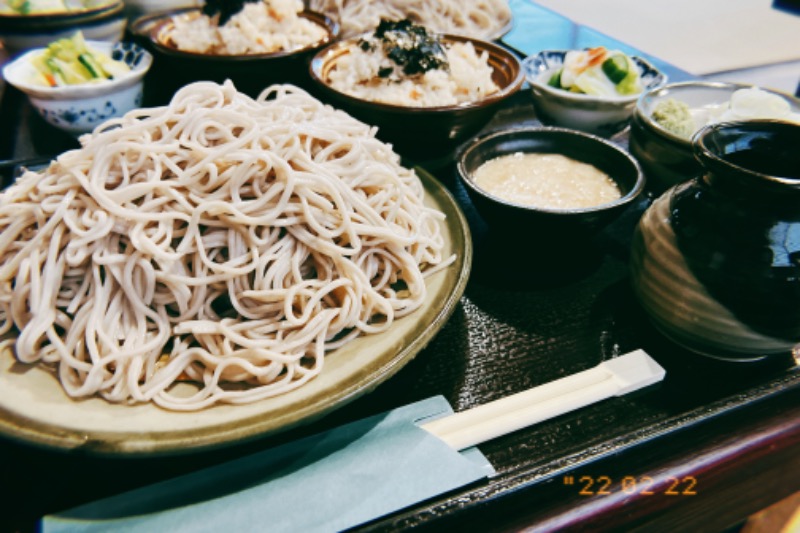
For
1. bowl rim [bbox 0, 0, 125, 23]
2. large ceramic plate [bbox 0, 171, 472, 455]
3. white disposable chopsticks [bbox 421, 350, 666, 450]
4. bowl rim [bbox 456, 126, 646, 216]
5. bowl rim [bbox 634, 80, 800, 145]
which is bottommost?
white disposable chopsticks [bbox 421, 350, 666, 450]

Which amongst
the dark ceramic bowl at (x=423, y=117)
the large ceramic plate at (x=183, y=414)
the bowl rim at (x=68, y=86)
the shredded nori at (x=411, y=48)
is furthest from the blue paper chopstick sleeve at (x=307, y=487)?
the bowl rim at (x=68, y=86)

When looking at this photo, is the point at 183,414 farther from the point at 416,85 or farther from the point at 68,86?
the point at 68,86

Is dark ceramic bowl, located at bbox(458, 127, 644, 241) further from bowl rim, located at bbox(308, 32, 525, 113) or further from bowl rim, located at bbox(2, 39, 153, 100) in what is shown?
bowl rim, located at bbox(2, 39, 153, 100)

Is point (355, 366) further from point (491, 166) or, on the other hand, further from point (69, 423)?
point (491, 166)

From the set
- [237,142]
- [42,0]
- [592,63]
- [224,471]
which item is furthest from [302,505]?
[42,0]

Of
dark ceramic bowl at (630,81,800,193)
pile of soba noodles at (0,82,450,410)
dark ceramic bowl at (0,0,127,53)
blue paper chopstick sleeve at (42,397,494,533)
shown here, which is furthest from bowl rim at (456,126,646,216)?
dark ceramic bowl at (0,0,127,53)

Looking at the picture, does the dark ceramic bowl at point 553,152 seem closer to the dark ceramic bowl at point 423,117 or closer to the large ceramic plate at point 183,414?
the dark ceramic bowl at point 423,117
